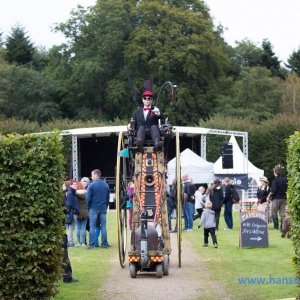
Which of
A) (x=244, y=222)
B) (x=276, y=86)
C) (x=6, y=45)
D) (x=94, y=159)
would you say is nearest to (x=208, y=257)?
(x=244, y=222)

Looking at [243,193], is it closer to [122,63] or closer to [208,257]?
[208,257]

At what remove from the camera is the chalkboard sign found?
22062 millimetres

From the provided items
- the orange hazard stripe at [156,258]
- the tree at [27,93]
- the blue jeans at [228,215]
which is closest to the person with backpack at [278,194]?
the blue jeans at [228,215]

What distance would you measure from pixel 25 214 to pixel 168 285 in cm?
407

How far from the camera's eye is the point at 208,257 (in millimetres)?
20031

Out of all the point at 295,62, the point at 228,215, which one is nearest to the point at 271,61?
the point at 295,62

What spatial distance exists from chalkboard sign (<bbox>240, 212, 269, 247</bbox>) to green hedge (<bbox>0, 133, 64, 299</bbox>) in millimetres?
10411

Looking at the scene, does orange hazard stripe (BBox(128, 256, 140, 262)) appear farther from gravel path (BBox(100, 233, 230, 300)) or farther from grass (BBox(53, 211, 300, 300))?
grass (BBox(53, 211, 300, 300))

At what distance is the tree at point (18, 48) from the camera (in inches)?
3418

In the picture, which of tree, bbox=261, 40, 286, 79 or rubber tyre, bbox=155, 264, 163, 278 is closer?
rubber tyre, bbox=155, 264, 163, 278

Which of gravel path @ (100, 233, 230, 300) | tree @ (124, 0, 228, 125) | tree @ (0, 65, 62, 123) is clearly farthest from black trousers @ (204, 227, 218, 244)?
tree @ (0, 65, 62, 123)

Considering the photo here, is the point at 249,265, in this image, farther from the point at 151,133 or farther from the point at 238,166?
the point at 238,166

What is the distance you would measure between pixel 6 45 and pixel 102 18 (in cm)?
1495

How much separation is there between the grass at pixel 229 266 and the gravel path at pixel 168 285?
0.17 meters
